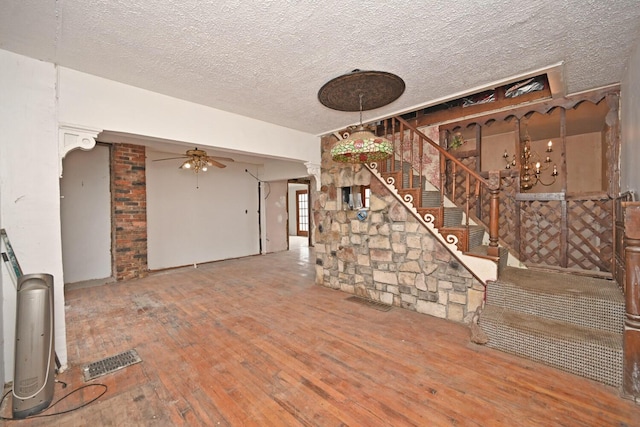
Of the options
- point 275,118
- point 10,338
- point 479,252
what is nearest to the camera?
point 10,338

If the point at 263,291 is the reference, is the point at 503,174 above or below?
above

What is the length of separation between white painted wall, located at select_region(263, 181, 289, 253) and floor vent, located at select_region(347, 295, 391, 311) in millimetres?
4383

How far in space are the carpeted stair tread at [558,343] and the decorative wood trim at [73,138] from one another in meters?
3.91

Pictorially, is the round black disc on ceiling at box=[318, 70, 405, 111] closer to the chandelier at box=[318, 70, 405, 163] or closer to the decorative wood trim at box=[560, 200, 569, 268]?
the chandelier at box=[318, 70, 405, 163]

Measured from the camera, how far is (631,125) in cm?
219

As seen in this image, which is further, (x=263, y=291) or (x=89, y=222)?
(x=89, y=222)

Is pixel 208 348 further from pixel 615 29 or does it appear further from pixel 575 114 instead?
pixel 575 114

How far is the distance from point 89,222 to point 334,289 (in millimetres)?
4451

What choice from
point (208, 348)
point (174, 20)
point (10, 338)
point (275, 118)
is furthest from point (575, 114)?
point (10, 338)

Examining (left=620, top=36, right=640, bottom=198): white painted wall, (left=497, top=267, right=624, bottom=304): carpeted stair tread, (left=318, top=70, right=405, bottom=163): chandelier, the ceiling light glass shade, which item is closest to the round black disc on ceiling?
(left=318, top=70, right=405, bottom=163): chandelier

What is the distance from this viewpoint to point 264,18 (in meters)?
1.65

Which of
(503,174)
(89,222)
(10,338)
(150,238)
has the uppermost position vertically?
(503,174)

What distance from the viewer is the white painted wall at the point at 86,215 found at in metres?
4.63

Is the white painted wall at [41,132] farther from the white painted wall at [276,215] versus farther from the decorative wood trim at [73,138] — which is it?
the white painted wall at [276,215]
